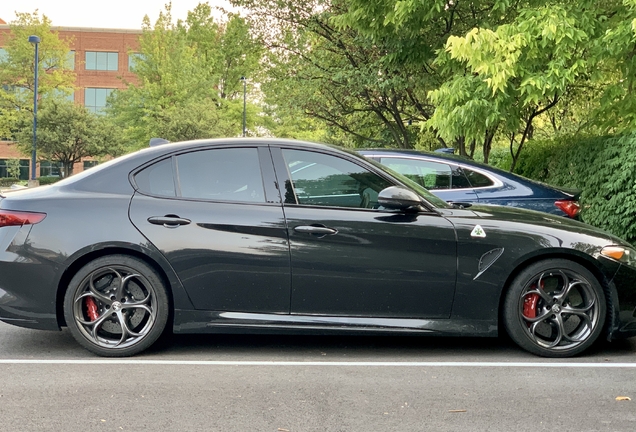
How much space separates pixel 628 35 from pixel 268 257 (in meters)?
6.92

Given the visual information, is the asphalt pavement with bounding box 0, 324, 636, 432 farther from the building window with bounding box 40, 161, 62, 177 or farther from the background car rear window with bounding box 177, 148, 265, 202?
the building window with bounding box 40, 161, 62, 177

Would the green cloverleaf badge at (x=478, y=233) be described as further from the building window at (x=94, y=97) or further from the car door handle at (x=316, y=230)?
the building window at (x=94, y=97)

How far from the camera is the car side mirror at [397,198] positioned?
16.7ft

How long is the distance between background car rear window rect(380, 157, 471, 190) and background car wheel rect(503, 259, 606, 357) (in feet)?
9.85

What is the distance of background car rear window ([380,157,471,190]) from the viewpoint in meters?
8.18

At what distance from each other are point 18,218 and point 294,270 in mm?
2003

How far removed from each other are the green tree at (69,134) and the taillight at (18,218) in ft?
124

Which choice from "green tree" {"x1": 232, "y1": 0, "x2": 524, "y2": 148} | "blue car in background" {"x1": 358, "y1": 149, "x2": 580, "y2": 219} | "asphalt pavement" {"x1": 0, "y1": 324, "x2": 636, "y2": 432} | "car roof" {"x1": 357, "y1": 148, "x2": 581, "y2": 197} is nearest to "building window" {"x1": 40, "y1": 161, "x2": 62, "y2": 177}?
"green tree" {"x1": 232, "y1": 0, "x2": 524, "y2": 148}

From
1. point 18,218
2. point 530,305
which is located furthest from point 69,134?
point 530,305

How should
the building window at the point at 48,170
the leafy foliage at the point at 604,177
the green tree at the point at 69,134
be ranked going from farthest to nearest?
the building window at the point at 48,170 → the green tree at the point at 69,134 → the leafy foliage at the point at 604,177

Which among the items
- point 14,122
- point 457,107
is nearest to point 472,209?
point 457,107

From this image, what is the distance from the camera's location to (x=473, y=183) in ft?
26.8

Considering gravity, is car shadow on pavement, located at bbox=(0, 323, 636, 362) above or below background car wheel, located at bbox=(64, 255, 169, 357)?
below

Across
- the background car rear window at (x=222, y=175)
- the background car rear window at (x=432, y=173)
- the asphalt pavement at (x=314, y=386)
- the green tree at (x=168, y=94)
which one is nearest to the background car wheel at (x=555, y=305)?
the asphalt pavement at (x=314, y=386)
